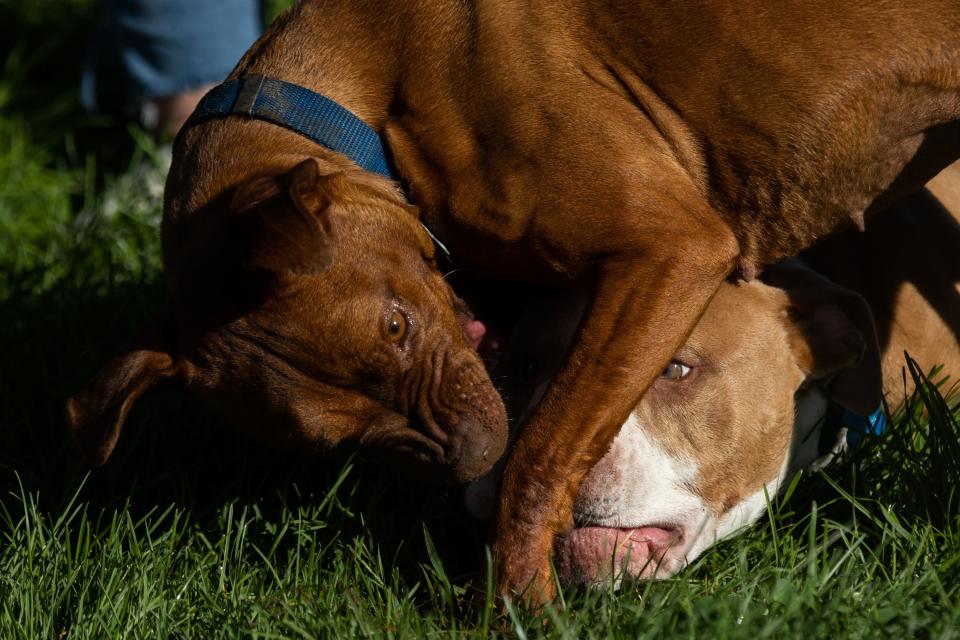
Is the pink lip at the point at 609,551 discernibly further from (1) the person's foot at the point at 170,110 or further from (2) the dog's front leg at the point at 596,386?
(1) the person's foot at the point at 170,110

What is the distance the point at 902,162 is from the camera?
3.73 metres

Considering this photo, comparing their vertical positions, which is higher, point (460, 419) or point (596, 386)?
point (596, 386)

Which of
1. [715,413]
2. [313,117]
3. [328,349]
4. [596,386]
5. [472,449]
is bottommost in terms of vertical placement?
[715,413]

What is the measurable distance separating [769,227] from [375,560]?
1491 millimetres

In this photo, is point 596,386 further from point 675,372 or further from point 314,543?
point 314,543

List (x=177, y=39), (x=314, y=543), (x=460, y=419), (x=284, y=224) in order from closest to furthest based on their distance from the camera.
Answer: (x=284, y=224)
(x=460, y=419)
(x=314, y=543)
(x=177, y=39)

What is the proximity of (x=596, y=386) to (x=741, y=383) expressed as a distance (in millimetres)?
710

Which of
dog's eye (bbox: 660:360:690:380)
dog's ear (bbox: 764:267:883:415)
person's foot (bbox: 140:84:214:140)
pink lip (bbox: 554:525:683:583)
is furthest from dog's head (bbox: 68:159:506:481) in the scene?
person's foot (bbox: 140:84:214:140)

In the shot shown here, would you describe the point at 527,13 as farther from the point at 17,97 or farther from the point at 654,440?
the point at 17,97

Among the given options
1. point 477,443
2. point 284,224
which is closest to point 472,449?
point 477,443

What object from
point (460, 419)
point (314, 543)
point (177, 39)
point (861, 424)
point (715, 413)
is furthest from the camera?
point (177, 39)

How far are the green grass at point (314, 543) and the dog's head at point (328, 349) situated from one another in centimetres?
35

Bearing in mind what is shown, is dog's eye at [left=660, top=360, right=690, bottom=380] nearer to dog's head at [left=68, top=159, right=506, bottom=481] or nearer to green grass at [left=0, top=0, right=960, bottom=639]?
green grass at [left=0, top=0, right=960, bottom=639]

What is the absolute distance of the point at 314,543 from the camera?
359cm
